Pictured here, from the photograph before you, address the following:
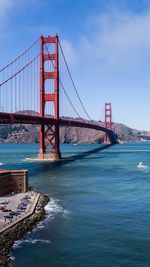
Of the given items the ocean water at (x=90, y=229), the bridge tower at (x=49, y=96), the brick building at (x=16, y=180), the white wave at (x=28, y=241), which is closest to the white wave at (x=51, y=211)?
the ocean water at (x=90, y=229)

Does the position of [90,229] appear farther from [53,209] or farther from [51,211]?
[53,209]

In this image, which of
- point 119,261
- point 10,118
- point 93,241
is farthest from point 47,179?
point 119,261

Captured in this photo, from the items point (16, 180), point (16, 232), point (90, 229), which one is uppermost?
point (16, 180)

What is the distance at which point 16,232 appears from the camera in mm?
28516

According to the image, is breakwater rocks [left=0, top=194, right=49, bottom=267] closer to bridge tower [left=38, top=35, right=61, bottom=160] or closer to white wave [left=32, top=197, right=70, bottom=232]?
white wave [left=32, top=197, right=70, bottom=232]

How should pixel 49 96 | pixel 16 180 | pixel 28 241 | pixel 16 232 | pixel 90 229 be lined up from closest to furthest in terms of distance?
pixel 28 241 < pixel 16 232 < pixel 90 229 < pixel 16 180 < pixel 49 96

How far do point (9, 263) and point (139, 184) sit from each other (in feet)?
108

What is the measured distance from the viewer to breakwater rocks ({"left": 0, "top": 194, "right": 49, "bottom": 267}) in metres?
24.4

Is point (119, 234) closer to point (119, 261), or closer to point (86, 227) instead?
point (86, 227)

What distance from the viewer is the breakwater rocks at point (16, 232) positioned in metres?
24.4

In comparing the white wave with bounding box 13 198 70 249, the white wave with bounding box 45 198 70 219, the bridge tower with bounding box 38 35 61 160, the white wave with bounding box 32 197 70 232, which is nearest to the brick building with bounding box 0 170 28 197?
the white wave with bounding box 13 198 70 249

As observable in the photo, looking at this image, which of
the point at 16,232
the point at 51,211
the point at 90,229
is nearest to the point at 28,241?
the point at 16,232

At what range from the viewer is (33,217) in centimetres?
3253

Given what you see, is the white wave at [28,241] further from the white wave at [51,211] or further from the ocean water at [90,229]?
the white wave at [51,211]
